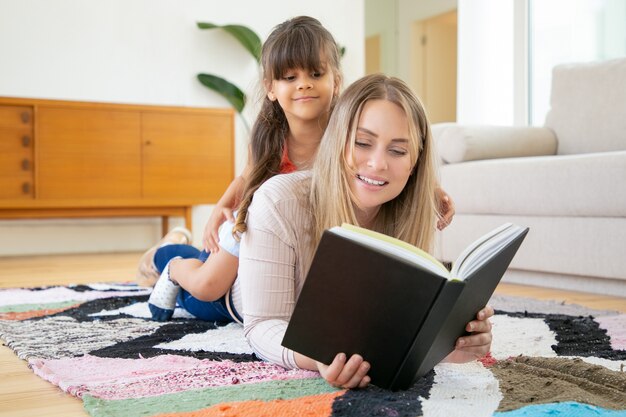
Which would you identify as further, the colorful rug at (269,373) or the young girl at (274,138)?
the young girl at (274,138)

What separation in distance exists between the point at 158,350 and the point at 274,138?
1.98ft

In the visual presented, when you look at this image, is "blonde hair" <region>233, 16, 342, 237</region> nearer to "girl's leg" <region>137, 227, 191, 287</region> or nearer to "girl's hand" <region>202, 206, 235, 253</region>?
"girl's hand" <region>202, 206, 235, 253</region>

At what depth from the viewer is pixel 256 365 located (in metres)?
1.32

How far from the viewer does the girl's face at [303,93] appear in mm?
1828

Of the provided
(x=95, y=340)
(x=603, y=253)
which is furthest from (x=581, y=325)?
(x=95, y=340)

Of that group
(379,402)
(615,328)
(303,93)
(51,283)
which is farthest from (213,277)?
(51,283)

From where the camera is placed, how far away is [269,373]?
4.12ft

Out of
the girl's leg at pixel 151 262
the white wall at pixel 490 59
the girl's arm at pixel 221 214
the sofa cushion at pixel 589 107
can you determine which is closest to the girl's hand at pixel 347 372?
the girl's arm at pixel 221 214

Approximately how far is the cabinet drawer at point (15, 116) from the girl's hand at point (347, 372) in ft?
10.6

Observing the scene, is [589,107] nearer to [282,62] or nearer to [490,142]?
[490,142]

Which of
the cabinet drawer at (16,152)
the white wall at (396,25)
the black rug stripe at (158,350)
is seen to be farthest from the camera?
the white wall at (396,25)

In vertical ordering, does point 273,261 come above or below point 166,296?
above

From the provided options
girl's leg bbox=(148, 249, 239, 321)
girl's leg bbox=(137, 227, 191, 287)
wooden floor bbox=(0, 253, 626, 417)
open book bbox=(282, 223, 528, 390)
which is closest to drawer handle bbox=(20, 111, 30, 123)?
wooden floor bbox=(0, 253, 626, 417)

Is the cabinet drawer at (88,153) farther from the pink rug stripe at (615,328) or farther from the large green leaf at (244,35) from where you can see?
the pink rug stripe at (615,328)
